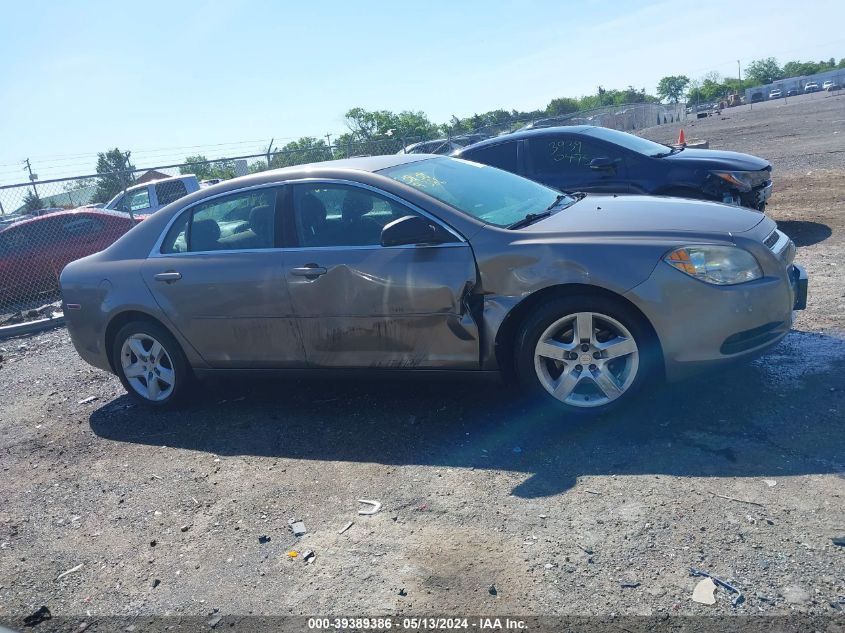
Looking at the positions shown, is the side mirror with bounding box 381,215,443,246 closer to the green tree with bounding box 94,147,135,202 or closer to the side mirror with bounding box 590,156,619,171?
the side mirror with bounding box 590,156,619,171

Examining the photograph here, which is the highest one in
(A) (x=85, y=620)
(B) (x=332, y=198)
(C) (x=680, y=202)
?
(B) (x=332, y=198)

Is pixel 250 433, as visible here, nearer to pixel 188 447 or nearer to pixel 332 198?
pixel 188 447

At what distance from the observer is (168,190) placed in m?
16.3

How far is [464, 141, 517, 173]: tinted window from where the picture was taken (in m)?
9.68

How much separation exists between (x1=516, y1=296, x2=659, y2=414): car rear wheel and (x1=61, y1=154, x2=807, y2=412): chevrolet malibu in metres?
0.01

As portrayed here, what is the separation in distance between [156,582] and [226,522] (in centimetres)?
55

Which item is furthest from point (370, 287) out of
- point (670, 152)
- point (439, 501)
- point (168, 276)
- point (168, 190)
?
point (168, 190)

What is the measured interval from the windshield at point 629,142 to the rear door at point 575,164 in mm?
140

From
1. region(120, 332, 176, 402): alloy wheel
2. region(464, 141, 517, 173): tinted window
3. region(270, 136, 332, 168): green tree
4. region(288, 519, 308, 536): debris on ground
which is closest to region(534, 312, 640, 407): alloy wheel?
region(288, 519, 308, 536): debris on ground

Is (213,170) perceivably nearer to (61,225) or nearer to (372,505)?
(61,225)

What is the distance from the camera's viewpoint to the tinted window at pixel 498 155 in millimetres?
9675

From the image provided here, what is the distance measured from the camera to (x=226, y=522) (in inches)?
165

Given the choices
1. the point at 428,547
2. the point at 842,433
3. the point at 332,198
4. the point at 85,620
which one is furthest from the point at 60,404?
the point at 842,433

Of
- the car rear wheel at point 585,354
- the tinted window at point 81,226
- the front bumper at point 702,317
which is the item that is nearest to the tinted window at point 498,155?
the car rear wheel at point 585,354
